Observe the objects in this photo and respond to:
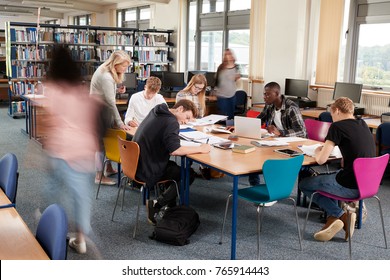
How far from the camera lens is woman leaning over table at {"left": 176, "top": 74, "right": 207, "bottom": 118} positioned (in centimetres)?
512

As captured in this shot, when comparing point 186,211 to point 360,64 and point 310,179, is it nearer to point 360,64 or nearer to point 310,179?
point 310,179

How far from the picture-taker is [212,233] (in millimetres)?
3586

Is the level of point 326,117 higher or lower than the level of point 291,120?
lower

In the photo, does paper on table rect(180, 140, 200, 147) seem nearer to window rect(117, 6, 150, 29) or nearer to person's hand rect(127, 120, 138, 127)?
person's hand rect(127, 120, 138, 127)

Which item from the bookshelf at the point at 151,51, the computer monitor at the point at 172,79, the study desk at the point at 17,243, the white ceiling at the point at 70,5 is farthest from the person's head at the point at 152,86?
the white ceiling at the point at 70,5

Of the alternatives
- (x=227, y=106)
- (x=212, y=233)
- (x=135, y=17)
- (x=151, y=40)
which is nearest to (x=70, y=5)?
(x=135, y=17)

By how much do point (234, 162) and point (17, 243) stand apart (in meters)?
1.76

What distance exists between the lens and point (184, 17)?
396 inches

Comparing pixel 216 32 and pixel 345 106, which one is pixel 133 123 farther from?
pixel 216 32

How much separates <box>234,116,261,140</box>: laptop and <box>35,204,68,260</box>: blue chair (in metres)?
2.48

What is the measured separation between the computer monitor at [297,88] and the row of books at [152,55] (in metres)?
3.94

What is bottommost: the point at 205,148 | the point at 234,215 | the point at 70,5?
the point at 234,215

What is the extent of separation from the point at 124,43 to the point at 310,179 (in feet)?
23.9

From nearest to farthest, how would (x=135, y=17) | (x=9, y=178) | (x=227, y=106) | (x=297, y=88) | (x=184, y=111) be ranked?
(x=9, y=178) → (x=184, y=111) → (x=227, y=106) → (x=297, y=88) → (x=135, y=17)
